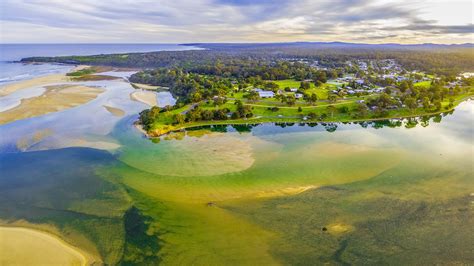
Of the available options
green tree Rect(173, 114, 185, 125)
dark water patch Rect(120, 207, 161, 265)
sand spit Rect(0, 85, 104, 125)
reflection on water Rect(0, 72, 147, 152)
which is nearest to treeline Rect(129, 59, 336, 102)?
green tree Rect(173, 114, 185, 125)

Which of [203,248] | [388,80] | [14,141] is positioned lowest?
[203,248]

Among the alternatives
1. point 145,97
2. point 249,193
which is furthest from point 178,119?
point 145,97

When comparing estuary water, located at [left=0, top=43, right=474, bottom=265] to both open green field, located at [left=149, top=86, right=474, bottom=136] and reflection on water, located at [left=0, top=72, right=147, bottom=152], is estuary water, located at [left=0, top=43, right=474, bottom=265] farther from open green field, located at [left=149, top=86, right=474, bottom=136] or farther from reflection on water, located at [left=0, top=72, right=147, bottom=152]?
open green field, located at [left=149, top=86, right=474, bottom=136]

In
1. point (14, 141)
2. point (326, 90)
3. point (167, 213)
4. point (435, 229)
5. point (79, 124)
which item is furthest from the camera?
point (326, 90)

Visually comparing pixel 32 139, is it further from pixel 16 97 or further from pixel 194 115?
pixel 16 97

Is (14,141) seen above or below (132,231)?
above

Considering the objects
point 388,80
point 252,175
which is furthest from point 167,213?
point 388,80

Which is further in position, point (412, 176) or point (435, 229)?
point (412, 176)

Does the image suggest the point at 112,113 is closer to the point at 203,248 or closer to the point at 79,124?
the point at 79,124
